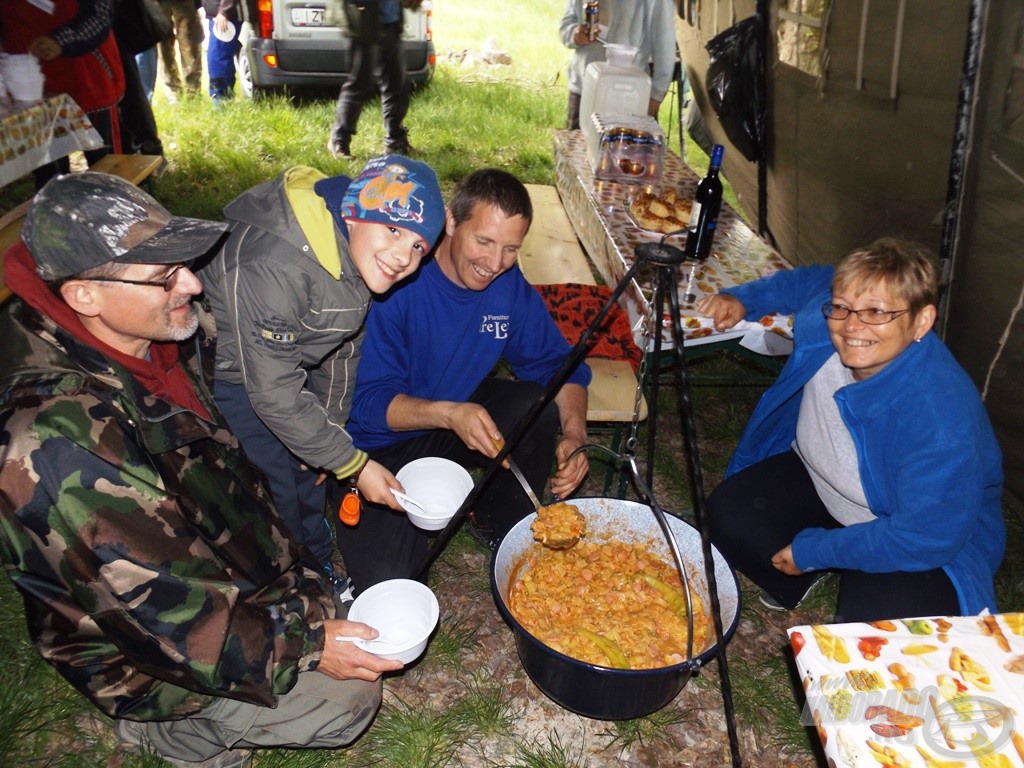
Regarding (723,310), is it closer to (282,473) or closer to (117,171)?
(282,473)

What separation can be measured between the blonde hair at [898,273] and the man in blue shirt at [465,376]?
45.0 inches

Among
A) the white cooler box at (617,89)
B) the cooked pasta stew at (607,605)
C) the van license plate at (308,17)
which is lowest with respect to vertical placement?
the cooked pasta stew at (607,605)

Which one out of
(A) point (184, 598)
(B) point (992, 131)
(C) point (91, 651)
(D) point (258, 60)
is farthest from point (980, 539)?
(D) point (258, 60)

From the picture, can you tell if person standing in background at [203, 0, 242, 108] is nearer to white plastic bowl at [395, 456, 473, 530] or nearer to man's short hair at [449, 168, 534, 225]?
man's short hair at [449, 168, 534, 225]

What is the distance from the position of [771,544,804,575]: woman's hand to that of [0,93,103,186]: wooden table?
459 centimetres

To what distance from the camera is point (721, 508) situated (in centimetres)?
299

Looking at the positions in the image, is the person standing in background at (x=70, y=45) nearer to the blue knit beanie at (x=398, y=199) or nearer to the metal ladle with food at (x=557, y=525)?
the blue knit beanie at (x=398, y=199)

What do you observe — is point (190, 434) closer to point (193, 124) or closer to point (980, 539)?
point (980, 539)

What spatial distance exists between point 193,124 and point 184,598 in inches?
282

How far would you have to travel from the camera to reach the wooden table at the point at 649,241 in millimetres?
3135

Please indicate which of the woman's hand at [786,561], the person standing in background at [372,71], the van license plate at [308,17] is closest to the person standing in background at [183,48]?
the van license plate at [308,17]

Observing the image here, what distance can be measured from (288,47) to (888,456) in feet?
26.7

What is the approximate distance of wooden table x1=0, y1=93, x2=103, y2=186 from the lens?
4.14 meters

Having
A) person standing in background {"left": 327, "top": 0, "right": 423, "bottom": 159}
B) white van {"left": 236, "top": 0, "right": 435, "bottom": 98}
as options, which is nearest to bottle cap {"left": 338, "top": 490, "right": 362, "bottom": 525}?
person standing in background {"left": 327, "top": 0, "right": 423, "bottom": 159}
